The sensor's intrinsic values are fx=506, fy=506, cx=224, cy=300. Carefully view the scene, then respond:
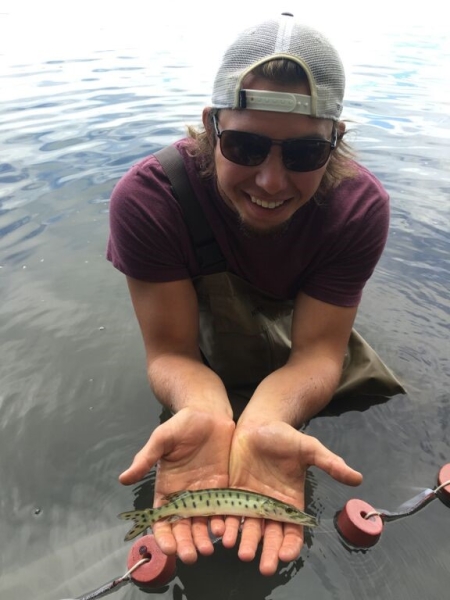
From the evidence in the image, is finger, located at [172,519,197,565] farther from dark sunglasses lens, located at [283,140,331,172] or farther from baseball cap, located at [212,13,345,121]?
baseball cap, located at [212,13,345,121]

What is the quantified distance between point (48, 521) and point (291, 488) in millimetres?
1597

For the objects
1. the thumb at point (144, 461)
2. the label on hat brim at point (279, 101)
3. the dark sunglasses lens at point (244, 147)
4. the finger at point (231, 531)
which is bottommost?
the finger at point (231, 531)

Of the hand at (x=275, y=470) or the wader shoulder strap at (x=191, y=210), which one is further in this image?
the wader shoulder strap at (x=191, y=210)

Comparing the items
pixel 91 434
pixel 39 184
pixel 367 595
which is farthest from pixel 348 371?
pixel 39 184

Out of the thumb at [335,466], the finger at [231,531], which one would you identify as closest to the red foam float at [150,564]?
the finger at [231,531]

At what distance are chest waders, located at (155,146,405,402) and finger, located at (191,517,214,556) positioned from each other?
55.5 inches

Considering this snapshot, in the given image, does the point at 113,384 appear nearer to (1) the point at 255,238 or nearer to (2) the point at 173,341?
(2) the point at 173,341

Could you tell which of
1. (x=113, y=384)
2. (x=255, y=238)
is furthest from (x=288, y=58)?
(x=113, y=384)

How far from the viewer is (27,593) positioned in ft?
9.24

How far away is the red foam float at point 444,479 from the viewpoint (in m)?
3.25

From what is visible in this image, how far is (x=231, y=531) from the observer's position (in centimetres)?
242

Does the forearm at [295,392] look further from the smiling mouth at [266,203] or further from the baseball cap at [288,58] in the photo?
the baseball cap at [288,58]

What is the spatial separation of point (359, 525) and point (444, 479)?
83 cm

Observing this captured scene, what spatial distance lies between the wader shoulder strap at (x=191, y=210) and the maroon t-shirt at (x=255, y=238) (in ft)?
0.11
